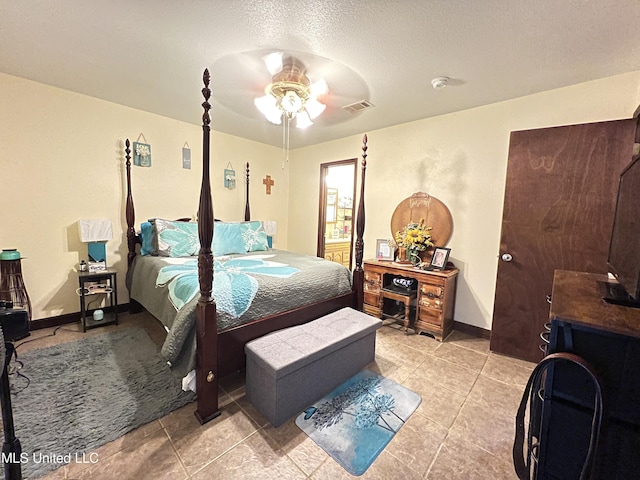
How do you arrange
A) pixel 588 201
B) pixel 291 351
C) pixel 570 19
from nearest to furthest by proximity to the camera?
1. pixel 570 19
2. pixel 291 351
3. pixel 588 201

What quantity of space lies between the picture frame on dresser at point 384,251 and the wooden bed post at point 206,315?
2272 mm

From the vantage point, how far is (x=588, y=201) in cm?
204

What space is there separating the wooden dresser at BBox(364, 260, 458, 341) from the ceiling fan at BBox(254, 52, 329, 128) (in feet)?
6.07

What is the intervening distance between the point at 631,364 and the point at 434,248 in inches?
88.6

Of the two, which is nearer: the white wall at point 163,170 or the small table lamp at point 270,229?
the white wall at point 163,170

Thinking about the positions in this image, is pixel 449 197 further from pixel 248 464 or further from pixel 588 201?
pixel 248 464

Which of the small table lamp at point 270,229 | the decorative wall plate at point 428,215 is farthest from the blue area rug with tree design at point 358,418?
the small table lamp at point 270,229

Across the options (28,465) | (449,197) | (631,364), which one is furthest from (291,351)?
(449,197)

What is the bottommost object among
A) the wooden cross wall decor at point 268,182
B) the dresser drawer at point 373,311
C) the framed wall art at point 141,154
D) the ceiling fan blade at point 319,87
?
the dresser drawer at point 373,311

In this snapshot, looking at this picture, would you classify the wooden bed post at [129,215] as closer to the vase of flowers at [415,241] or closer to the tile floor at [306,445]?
the tile floor at [306,445]

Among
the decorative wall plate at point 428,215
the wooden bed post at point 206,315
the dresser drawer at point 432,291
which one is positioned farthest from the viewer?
the decorative wall plate at point 428,215

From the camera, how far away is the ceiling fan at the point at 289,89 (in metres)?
1.98

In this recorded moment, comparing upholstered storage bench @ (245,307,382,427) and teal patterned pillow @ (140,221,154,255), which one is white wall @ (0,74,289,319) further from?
upholstered storage bench @ (245,307,382,427)

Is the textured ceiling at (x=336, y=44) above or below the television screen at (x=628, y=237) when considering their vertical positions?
above
